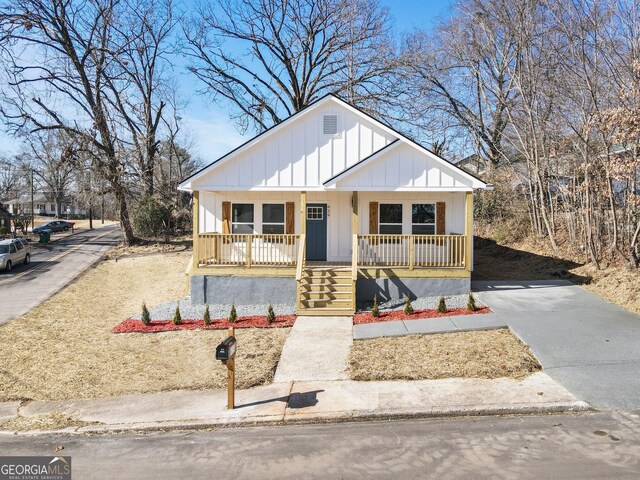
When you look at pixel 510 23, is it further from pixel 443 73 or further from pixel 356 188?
pixel 356 188

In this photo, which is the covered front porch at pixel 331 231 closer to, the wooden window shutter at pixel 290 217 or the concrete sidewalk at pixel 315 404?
the wooden window shutter at pixel 290 217

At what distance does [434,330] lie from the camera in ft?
34.9

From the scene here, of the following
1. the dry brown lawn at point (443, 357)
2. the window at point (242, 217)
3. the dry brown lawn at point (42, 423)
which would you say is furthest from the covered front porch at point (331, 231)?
the dry brown lawn at point (42, 423)

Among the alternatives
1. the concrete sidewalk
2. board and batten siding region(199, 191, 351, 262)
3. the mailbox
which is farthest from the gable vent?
the mailbox

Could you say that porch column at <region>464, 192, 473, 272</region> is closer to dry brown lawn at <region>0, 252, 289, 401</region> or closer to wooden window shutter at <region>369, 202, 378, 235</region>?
wooden window shutter at <region>369, 202, 378, 235</region>

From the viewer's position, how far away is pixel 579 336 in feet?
31.7

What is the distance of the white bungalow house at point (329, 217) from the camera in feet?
46.4

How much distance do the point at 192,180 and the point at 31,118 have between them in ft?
63.2

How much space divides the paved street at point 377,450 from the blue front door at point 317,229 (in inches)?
→ 402

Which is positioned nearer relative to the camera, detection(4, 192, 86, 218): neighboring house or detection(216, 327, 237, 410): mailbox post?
detection(216, 327, 237, 410): mailbox post

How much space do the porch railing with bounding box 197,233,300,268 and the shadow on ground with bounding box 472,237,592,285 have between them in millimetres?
7071

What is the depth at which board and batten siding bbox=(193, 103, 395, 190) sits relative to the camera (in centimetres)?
1507

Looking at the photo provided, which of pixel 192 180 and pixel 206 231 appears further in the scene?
pixel 206 231

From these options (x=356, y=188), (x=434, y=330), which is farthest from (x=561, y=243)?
(x=434, y=330)
